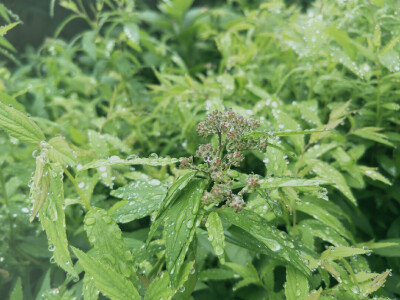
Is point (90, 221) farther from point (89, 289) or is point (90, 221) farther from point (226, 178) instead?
point (226, 178)

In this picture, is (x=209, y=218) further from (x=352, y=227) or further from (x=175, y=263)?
(x=352, y=227)

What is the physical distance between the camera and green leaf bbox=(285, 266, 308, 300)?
745 mm

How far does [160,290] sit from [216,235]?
0.49 feet

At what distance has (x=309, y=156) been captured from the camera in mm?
1118

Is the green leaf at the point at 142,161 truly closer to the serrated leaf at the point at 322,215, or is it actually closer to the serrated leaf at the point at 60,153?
the serrated leaf at the point at 60,153

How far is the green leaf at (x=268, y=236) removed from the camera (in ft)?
2.37

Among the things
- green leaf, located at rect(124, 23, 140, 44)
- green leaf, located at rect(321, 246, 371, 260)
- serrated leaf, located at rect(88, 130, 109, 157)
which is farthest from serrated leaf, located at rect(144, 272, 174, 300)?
green leaf, located at rect(124, 23, 140, 44)

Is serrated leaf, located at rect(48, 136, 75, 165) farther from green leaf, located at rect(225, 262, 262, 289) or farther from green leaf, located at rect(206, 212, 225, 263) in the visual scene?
green leaf, located at rect(225, 262, 262, 289)

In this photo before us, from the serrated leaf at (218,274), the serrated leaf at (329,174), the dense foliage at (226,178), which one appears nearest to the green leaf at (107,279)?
the dense foliage at (226,178)

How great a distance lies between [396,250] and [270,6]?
1.17 metres

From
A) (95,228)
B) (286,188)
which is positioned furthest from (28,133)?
(286,188)

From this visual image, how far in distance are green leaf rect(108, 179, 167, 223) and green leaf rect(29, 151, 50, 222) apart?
15 cm

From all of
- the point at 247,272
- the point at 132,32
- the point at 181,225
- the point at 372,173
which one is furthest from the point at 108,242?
the point at 132,32

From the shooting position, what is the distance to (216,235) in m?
0.70
